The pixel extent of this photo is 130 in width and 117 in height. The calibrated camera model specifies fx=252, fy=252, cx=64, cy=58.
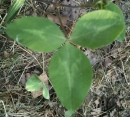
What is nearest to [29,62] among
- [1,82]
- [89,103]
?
[1,82]

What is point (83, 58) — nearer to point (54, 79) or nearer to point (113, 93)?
point (54, 79)

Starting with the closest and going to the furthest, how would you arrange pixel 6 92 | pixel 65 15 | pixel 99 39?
pixel 99 39
pixel 6 92
pixel 65 15

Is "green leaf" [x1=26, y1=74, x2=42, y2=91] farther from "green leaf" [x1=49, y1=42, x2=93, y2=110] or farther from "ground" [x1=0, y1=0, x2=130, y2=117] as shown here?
"green leaf" [x1=49, y1=42, x2=93, y2=110]

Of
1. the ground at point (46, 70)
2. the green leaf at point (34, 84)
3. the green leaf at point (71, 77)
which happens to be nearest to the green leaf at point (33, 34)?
the green leaf at point (71, 77)

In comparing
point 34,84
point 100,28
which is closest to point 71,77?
point 100,28

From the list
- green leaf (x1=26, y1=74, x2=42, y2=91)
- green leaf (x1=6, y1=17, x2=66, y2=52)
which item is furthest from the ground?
green leaf (x1=6, y1=17, x2=66, y2=52)

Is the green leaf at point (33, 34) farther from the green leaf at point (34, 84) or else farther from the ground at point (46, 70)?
the ground at point (46, 70)

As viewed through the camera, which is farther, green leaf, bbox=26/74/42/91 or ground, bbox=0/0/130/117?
ground, bbox=0/0/130/117
